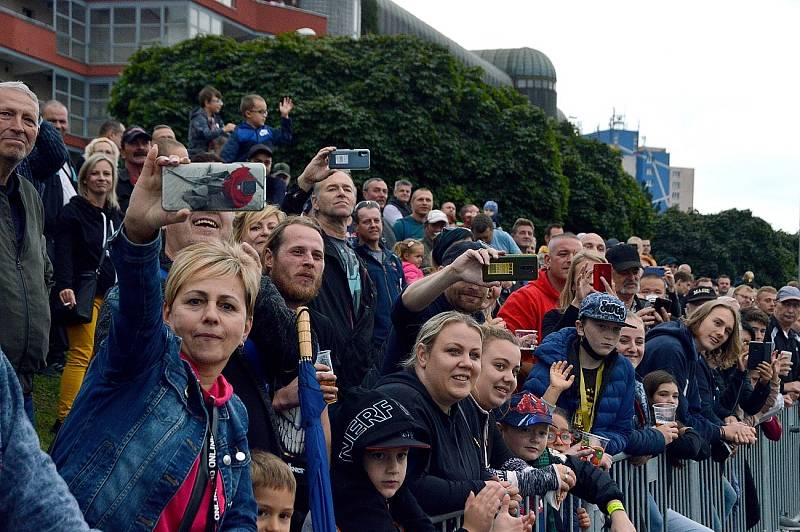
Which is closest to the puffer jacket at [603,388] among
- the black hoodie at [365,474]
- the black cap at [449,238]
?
the black cap at [449,238]

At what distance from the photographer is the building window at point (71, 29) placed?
4056 centimetres

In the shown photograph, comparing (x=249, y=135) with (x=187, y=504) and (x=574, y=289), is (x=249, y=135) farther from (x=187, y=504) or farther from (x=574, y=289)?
(x=187, y=504)

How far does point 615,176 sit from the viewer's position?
53.4m

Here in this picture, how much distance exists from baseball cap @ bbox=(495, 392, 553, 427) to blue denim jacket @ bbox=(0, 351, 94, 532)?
12.0ft

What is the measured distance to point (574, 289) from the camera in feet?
23.3

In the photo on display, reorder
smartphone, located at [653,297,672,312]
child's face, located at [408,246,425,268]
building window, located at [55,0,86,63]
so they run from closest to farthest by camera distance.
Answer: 1. smartphone, located at [653,297,672,312]
2. child's face, located at [408,246,425,268]
3. building window, located at [55,0,86,63]

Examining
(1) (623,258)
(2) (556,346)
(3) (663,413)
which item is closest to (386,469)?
(2) (556,346)

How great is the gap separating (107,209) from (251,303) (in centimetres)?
433

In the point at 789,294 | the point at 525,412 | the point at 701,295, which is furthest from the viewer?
the point at 789,294

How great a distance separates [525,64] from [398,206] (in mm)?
83805

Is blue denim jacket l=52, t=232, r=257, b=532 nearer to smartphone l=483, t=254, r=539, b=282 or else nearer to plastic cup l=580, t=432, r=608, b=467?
smartphone l=483, t=254, r=539, b=282

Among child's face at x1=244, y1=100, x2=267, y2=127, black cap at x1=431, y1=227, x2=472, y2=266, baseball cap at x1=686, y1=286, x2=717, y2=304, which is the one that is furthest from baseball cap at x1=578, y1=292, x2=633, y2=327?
child's face at x1=244, y1=100, x2=267, y2=127

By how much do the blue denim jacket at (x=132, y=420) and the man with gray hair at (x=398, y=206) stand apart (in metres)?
9.34

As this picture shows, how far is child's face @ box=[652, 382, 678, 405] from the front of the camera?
7043 millimetres
